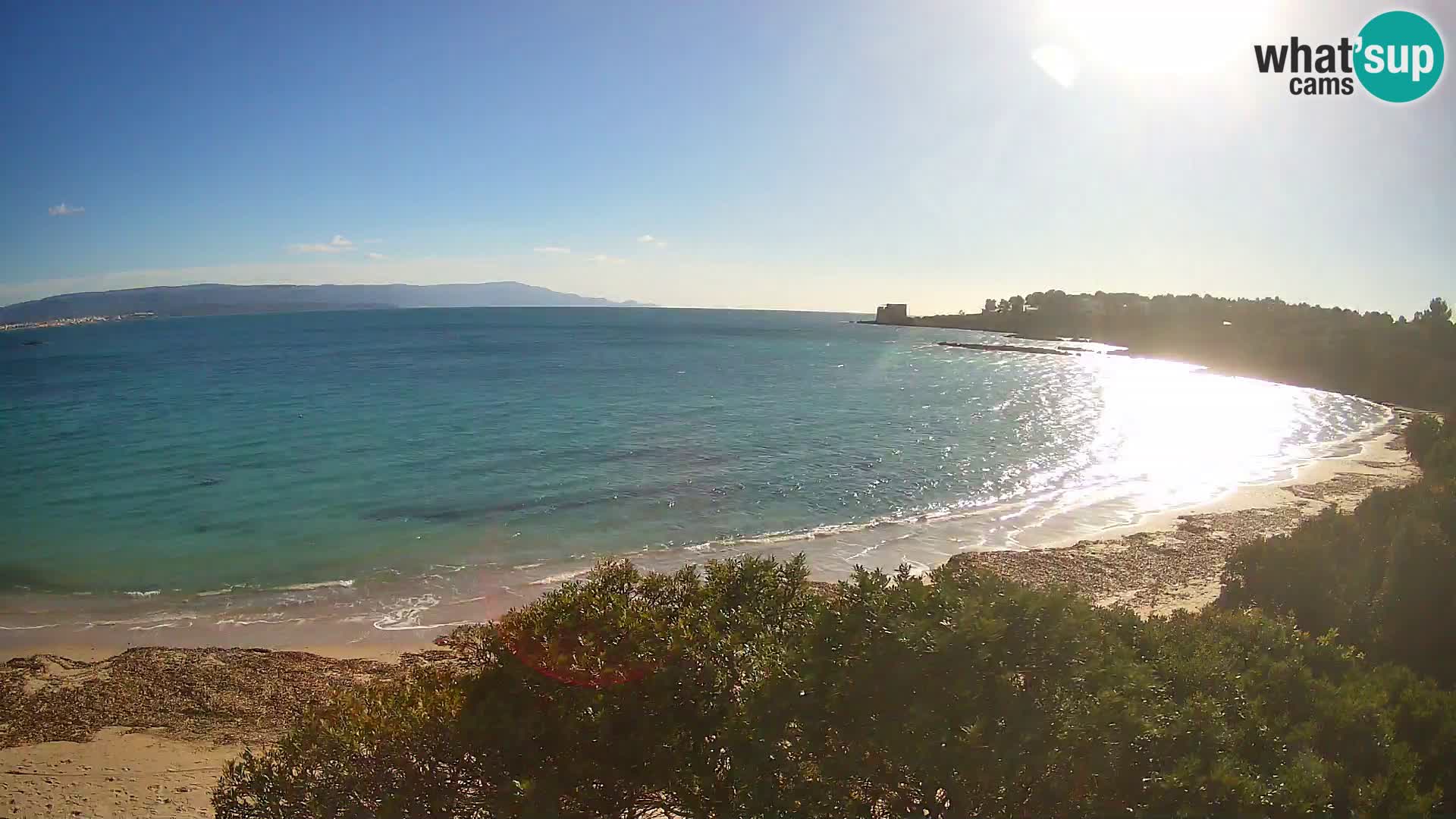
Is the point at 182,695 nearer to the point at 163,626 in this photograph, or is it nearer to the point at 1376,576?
the point at 163,626

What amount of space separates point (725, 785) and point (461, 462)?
2653 centimetres

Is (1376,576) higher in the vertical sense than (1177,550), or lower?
higher

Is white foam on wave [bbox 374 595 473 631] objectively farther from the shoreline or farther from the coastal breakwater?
the coastal breakwater

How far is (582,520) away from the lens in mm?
22266

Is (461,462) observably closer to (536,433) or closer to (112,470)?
(536,433)

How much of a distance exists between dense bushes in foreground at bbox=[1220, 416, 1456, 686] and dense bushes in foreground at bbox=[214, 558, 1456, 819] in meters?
4.44

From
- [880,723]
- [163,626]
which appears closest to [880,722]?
[880,723]

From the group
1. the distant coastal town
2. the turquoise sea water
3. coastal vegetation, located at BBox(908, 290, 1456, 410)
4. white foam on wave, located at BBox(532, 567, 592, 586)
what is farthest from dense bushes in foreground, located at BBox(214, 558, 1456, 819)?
the distant coastal town

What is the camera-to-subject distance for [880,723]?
526 cm

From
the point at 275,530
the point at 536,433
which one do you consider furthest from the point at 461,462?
the point at 275,530

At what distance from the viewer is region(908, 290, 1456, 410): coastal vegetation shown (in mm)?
58906

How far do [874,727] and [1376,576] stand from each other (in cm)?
1006

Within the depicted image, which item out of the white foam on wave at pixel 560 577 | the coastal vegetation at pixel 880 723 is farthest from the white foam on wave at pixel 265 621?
the coastal vegetation at pixel 880 723

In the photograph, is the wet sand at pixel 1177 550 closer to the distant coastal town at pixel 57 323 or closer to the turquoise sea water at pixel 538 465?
the turquoise sea water at pixel 538 465
